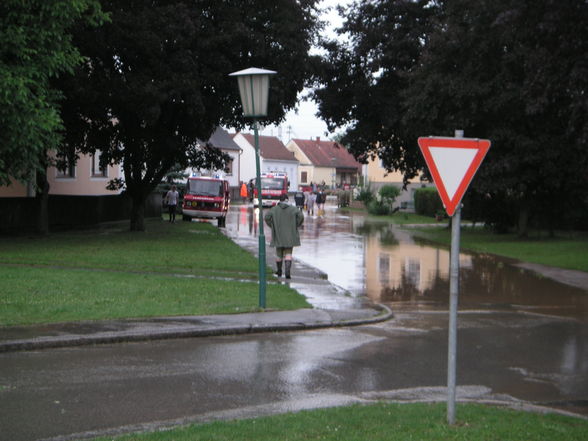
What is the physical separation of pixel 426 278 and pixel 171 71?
1113 centimetres

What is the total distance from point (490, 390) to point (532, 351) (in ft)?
8.58

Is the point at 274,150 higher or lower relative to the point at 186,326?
higher

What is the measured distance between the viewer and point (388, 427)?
6.17 metres

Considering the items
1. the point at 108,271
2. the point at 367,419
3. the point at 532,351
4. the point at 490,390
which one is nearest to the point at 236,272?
the point at 108,271

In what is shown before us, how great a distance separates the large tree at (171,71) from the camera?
24766mm

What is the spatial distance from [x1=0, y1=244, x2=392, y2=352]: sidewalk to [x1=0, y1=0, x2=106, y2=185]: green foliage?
9.17 m

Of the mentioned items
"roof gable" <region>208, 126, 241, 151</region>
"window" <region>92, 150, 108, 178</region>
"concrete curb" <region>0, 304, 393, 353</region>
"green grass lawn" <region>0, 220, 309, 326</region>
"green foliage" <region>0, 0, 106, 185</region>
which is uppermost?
"roof gable" <region>208, 126, 241, 151</region>

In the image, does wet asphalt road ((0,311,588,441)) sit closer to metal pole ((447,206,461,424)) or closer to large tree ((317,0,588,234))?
metal pole ((447,206,461,424))

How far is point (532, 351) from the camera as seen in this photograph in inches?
417

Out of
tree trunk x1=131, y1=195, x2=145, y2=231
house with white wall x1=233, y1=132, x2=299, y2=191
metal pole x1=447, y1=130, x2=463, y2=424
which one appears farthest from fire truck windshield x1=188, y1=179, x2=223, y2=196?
house with white wall x1=233, y1=132, x2=299, y2=191

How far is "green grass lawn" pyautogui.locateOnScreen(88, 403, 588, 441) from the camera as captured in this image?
5.87 meters

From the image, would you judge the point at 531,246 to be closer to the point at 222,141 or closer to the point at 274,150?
the point at 222,141

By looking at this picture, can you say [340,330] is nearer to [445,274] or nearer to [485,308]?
[485,308]

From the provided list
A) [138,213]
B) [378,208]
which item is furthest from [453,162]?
[378,208]
